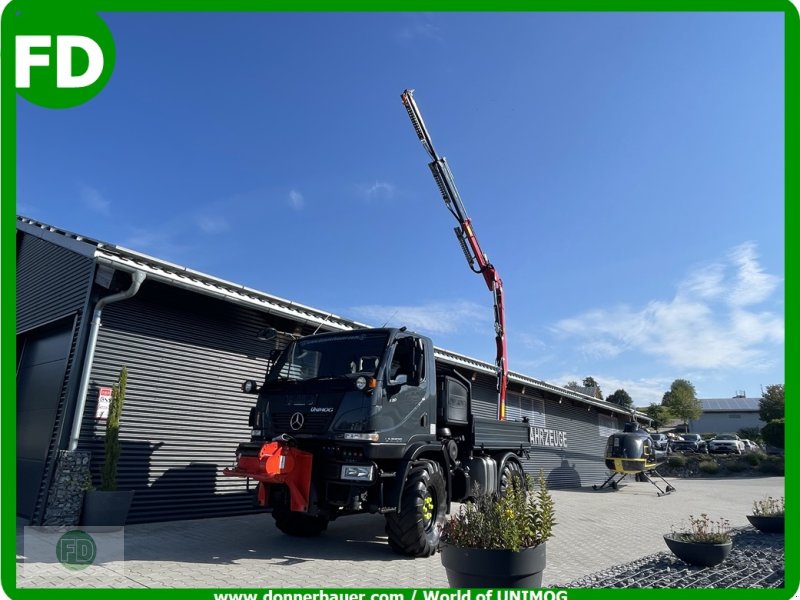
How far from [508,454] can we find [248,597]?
6454mm

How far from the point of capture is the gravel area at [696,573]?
16.8 ft

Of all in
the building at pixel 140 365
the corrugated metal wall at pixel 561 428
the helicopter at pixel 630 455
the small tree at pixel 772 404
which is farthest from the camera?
the small tree at pixel 772 404

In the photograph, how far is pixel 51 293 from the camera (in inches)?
376

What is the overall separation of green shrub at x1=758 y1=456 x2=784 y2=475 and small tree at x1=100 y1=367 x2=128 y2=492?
3068 cm

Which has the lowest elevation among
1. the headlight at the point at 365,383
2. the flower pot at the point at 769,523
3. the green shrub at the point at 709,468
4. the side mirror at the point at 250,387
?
the green shrub at the point at 709,468

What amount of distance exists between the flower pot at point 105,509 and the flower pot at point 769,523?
30.4 ft

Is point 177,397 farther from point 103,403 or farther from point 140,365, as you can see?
point 103,403

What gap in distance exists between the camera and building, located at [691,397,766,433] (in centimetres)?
6606

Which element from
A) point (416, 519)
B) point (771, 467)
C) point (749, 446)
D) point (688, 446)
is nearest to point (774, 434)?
point (771, 467)

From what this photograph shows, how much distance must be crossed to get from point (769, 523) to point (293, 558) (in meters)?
7.22

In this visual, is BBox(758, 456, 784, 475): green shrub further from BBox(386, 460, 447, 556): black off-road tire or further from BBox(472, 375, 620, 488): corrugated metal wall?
BBox(386, 460, 447, 556): black off-road tire

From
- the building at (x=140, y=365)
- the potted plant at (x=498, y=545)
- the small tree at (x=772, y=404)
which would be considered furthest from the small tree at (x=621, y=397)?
the potted plant at (x=498, y=545)

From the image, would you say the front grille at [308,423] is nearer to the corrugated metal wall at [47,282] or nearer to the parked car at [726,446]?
the corrugated metal wall at [47,282]

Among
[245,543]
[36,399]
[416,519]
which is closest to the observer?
[416,519]
